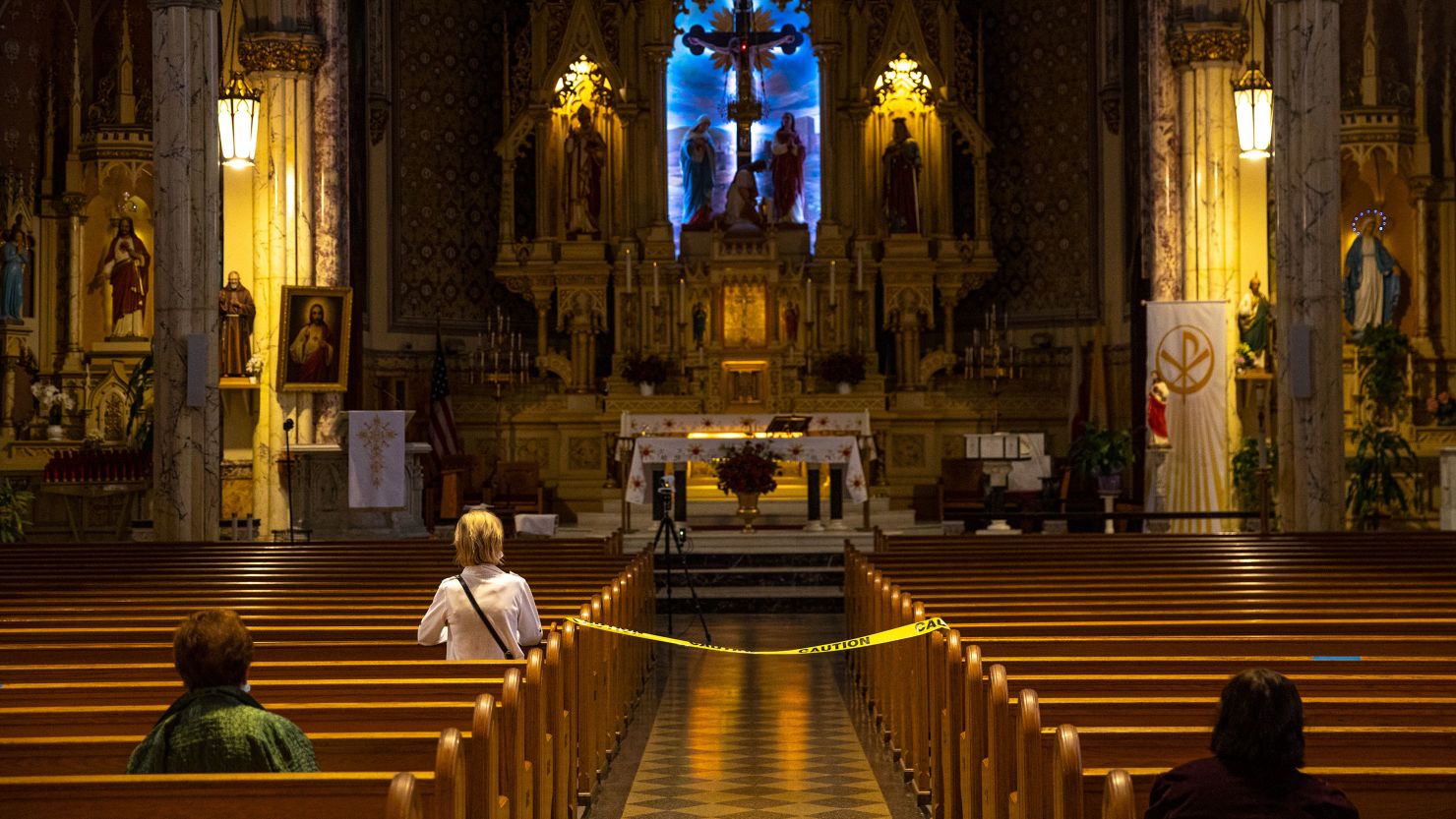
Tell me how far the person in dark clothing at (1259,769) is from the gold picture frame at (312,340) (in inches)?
570

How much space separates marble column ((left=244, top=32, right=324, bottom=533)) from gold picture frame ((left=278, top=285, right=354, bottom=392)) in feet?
0.51

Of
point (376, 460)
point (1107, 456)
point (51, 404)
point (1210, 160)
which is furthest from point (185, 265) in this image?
point (1210, 160)

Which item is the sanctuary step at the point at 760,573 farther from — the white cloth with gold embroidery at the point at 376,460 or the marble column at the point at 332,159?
the marble column at the point at 332,159

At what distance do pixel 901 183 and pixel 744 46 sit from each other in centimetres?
313

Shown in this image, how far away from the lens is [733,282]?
23.8 metres

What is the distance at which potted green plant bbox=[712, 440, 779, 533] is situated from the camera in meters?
17.5

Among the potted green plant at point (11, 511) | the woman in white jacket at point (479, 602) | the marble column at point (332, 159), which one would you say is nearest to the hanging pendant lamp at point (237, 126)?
the marble column at point (332, 159)

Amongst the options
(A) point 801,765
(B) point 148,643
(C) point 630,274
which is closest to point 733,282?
(C) point 630,274

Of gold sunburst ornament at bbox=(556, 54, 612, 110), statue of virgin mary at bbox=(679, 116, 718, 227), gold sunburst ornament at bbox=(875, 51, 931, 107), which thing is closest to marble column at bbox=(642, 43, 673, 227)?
statue of virgin mary at bbox=(679, 116, 718, 227)

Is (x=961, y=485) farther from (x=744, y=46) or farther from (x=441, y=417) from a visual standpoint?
(x=441, y=417)

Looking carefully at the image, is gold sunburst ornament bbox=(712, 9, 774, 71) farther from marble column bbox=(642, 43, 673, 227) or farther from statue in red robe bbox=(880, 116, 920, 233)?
statue in red robe bbox=(880, 116, 920, 233)

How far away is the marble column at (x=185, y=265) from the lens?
1376cm

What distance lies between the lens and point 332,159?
18078 mm

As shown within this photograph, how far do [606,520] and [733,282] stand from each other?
463 centimetres
